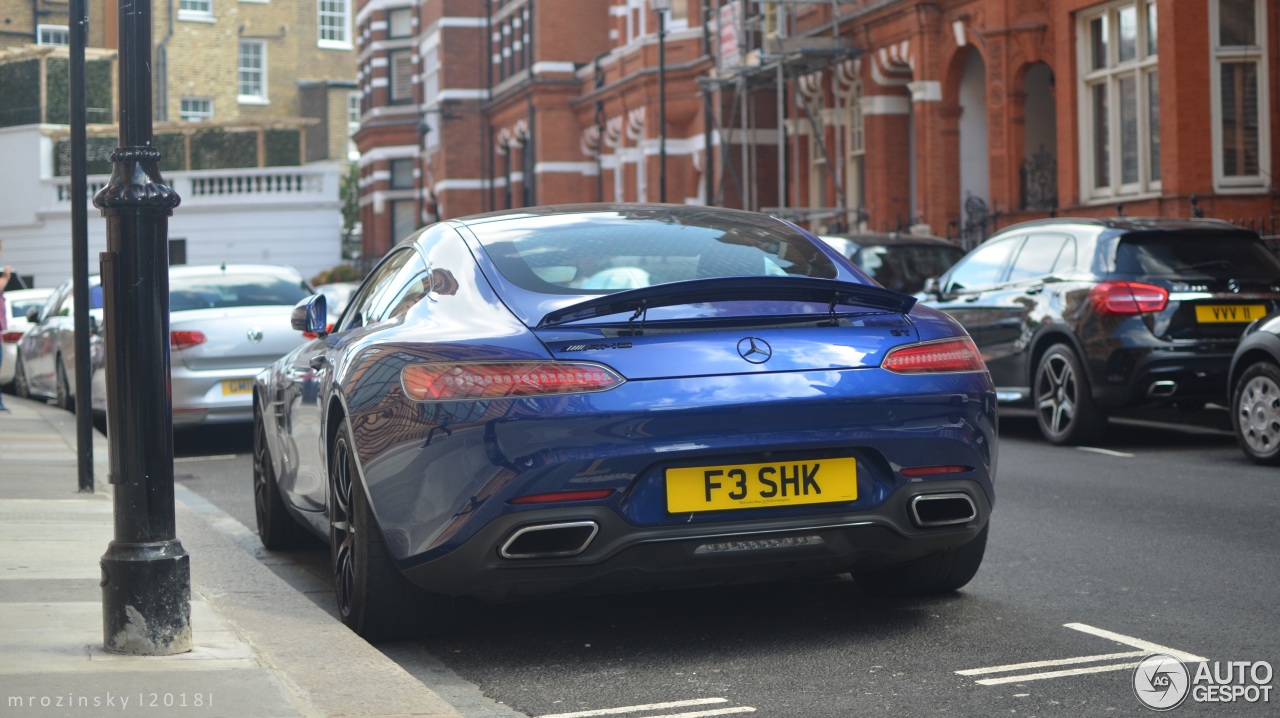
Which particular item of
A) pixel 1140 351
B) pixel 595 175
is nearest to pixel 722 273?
pixel 1140 351

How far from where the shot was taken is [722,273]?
5648mm

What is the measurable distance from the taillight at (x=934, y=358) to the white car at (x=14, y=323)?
15672mm

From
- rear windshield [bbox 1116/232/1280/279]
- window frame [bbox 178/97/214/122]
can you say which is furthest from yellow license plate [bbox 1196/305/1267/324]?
window frame [bbox 178/97/214/122]

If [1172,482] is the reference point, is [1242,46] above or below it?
above

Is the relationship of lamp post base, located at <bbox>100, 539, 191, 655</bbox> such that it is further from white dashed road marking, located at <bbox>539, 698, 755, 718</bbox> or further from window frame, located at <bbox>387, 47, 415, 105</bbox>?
window frame, located at <bbox>387, 47, 415, 105</bbox>

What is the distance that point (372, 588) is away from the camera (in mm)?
5375

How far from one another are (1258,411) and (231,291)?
8.07m

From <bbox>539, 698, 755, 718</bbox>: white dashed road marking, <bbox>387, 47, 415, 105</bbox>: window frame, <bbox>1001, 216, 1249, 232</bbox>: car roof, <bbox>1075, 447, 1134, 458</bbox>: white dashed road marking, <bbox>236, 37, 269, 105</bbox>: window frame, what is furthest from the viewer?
<bbox>236, 37, 269, 105</bbox>: window frame

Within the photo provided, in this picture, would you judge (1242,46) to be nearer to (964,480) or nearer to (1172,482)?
(1172,482)

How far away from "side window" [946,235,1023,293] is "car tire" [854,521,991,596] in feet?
24.0

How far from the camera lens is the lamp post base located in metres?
4.87

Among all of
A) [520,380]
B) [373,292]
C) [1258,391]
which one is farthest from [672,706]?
[1258,391]

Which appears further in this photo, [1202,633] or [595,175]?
[595,175]

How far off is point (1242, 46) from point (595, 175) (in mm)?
30175
